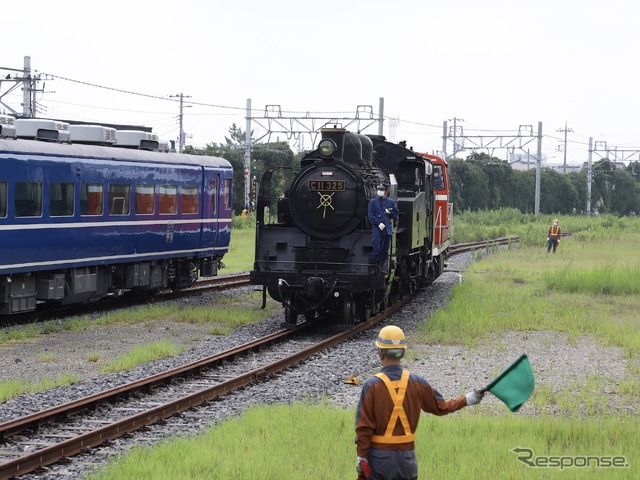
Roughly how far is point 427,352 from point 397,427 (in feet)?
30.1

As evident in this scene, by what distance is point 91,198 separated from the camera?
18766mm

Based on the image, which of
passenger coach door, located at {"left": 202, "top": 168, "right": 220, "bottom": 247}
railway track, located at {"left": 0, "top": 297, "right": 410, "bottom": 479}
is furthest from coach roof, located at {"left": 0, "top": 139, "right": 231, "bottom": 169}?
railway track, located at {"left": 0, "top": 297, "right": 410, "bottom": 479}

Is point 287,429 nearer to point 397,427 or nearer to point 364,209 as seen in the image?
point 397,427

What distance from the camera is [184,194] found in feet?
73.1

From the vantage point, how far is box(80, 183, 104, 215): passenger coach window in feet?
60.6

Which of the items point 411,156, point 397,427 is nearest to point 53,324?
point 411,156

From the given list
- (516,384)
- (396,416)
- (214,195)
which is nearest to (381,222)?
(214,195)

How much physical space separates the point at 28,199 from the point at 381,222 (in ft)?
19.4

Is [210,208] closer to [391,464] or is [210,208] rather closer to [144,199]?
[144,199]

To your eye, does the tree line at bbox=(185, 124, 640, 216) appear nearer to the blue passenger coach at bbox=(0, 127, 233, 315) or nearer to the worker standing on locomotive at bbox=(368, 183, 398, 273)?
the blue passenger coach at bbox=(0, 127, 233, 315)

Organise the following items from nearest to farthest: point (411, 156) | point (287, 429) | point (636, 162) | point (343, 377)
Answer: point (287, 429) < point (343, 377) < point (411, 156) < point (636, 162)

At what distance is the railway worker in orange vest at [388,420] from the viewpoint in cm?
608

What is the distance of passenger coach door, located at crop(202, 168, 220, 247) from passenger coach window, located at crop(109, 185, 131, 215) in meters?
3.36

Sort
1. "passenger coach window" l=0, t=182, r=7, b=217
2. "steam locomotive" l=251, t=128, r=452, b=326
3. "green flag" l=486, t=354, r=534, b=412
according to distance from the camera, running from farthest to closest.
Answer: "steam locomotive" l=251, t=128, r=452, b=326
"passenger coach window" l=0, t=182, r=7, b=217
"green flag" l=486, t=354, r=534, b=412
